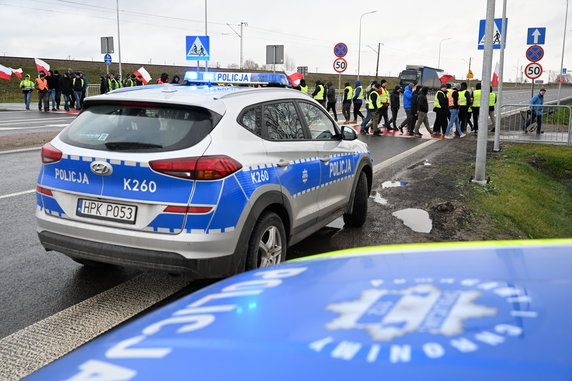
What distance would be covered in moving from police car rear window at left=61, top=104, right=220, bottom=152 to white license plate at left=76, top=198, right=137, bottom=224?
0.39 meters

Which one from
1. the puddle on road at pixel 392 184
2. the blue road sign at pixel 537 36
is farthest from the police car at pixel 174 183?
the blue road sign at pixel 537 36

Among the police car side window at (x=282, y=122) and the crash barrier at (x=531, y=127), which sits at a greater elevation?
the police car side window at (x=282, y=122)

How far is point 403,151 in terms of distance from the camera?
46.6ft

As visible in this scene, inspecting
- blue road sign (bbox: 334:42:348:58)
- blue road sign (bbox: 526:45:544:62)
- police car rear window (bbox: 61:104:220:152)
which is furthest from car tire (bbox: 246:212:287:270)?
blue road sign (bbox: 334:42:348:58)

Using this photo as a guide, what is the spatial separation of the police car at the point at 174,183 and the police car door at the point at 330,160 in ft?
1.80

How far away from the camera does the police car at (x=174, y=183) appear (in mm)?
3787

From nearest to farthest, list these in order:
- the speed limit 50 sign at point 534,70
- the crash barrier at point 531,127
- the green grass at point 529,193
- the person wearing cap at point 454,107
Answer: the green grass at point 529,193 → the crash barrier at point 531,127 → the person wearing cap at point 454,107 → the speed limit 50 sign at point 534,70

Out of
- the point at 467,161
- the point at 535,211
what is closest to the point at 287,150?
the point at 535,211

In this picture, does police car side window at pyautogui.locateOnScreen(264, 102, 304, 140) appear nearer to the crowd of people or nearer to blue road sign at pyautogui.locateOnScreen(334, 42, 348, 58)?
the crowd of people

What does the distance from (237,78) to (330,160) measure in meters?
1.45

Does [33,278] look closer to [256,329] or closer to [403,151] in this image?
[256,329]

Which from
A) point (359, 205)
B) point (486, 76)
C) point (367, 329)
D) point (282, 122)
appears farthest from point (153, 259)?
point (486, 76)

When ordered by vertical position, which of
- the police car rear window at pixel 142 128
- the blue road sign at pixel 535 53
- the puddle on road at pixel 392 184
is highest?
the blue road sign at pixel 535 53

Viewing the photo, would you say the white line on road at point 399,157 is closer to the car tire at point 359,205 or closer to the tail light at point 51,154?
the car tire at point 359,205
